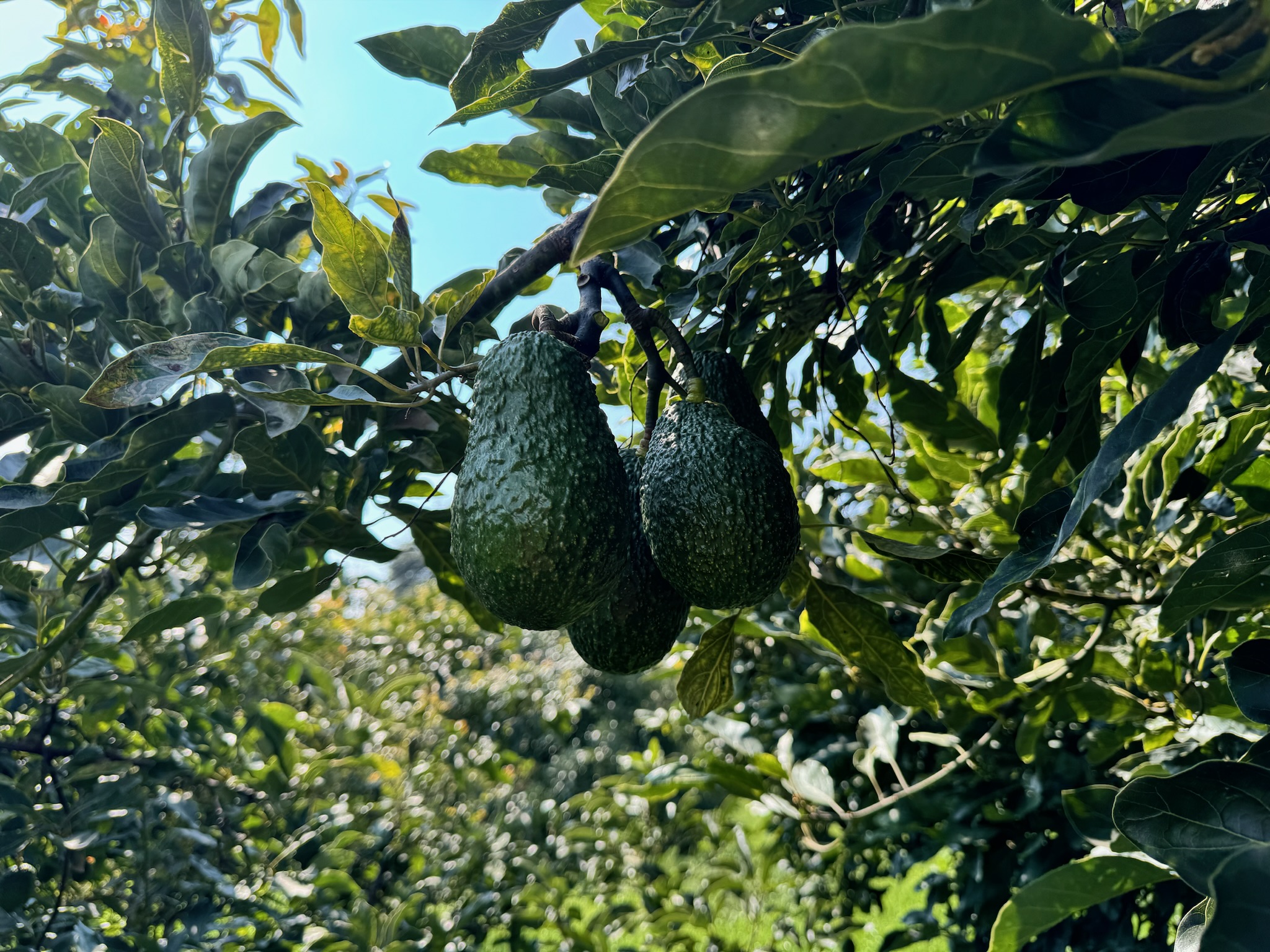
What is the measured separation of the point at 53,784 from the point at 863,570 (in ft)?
5.68

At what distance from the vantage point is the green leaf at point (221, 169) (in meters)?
1.07

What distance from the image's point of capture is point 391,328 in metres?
0.76

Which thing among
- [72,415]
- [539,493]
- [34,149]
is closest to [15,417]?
[72,415]

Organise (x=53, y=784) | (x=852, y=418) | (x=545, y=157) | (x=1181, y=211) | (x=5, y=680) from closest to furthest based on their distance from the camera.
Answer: (x=1181, y=211) < (x=545, y=157) < (x=5, y=680) < (x=852, y=418) < (x=53, y=784)

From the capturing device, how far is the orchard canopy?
17.2 inches

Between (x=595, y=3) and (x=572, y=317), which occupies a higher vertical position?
(x=595, y=3)

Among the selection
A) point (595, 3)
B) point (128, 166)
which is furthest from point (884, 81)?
point (128, 166)

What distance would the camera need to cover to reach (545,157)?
38.8 inches

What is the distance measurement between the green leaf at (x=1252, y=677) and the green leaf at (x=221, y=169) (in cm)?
120

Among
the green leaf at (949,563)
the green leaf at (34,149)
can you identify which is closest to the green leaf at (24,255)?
the green leaf at (34,149)

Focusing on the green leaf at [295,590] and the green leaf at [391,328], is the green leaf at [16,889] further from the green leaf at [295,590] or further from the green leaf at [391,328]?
the green leaf at [391,328]

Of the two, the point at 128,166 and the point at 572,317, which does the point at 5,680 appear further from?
the point at 572,317

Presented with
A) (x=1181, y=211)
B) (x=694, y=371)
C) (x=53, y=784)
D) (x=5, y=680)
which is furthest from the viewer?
(x=53, y=784)

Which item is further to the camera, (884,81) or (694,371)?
(694,371)
